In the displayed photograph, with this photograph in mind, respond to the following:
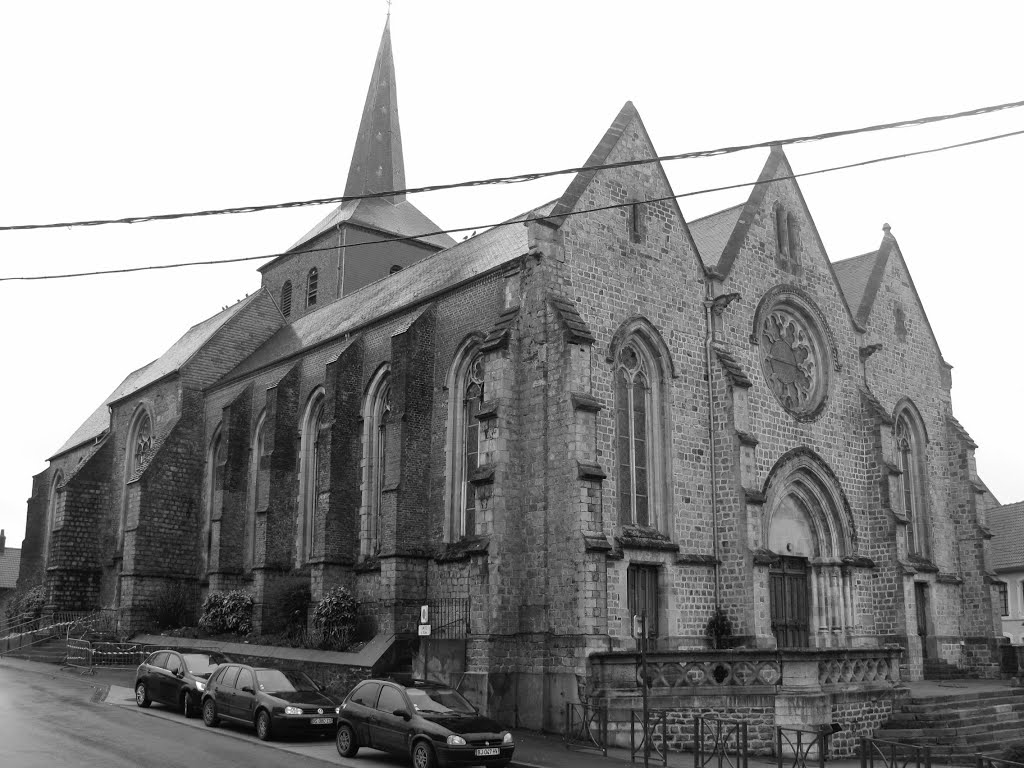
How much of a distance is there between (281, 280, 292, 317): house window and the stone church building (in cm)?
730

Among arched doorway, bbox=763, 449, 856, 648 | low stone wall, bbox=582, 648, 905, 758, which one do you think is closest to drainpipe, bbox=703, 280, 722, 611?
arched doorway, bbox=763, 449, 856, 648

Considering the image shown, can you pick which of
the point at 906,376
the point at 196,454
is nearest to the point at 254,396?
the point at 196,454

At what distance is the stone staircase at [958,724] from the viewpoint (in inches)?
752

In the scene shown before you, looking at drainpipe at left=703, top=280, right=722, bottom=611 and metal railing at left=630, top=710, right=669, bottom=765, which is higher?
drainpipe at left=703, top=280, right=722, bottom=611

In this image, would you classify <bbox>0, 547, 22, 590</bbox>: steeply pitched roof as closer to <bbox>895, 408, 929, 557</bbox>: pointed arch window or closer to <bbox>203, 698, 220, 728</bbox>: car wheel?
<bbox>203, 698, 220, 728</bbox>: car wheel

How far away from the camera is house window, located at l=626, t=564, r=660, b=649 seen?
22.9m

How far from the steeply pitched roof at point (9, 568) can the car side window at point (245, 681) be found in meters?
47.2

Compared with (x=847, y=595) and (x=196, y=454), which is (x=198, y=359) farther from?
(x=847, y=595)

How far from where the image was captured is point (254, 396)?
35031mm

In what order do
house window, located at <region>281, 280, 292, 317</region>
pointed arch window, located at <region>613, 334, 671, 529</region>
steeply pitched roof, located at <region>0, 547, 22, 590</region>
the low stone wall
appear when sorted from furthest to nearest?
steeply pitched roof, located at <region>0, 547, 22, 590</region>, house window, located at <region>281, 280, 292, 317</region>, pointed arch window, located at <region>613, 334, 671, 529</region>, the low stone wall

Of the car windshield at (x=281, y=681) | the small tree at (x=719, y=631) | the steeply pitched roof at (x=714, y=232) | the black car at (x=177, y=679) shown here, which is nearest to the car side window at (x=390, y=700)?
the car windshield at (x=281, y=681)

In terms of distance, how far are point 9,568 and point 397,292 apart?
43.3 metres

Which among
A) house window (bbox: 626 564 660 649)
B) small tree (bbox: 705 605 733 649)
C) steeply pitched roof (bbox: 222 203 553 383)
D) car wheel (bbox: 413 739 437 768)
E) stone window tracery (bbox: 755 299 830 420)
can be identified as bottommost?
car wheel (bbox: 413 739 437 768)

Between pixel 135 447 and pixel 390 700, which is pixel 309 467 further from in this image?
pixel 390 700
